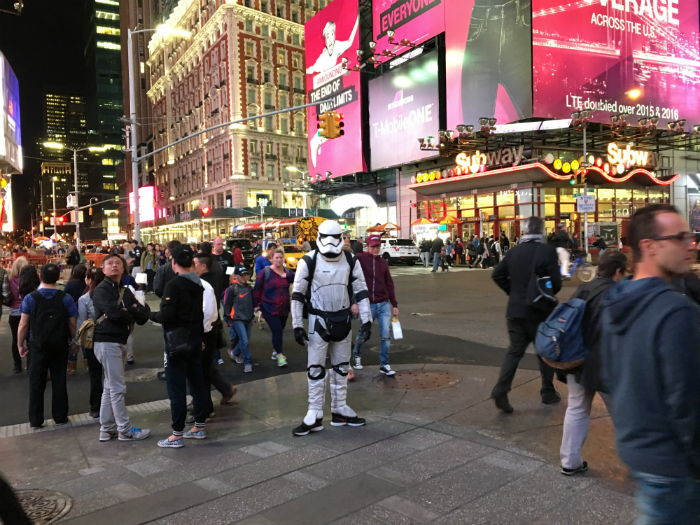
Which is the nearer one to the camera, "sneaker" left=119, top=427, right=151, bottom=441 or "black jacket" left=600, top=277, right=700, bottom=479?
"black jacket" left=600, top=277, right=700, bottom=479

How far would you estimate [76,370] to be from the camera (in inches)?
320

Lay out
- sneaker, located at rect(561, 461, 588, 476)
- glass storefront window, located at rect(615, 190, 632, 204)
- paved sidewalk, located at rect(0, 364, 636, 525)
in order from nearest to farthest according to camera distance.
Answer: paved sidewalk, located at rect(0, 364, 636, 525) < sneaker, located at rect(561, 461, 588, 476) < glass storefront window, located at rect(615, 190, 632, 204)

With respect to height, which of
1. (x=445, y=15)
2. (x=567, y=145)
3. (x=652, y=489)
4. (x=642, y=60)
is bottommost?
(x=652, y=489)

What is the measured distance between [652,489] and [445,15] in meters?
37.7

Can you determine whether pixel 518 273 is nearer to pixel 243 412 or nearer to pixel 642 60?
pixel 243 412

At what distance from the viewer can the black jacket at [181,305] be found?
4.89 meters

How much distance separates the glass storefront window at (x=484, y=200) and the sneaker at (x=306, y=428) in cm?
3131

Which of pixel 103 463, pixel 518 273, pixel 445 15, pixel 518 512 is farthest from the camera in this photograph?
pixel 445 15

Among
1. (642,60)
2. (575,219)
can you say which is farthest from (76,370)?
(642,60)

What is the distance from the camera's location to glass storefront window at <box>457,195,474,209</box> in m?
36.1

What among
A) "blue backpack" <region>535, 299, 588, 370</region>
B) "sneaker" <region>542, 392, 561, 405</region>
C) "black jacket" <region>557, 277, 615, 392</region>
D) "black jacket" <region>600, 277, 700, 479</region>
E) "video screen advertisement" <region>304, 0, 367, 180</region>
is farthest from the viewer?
"video screen advertisement" <region>304, 0, 367, 180</region>

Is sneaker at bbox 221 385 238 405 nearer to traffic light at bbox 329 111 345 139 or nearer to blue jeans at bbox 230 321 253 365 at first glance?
blue jeans at bbox 230 321 253 365

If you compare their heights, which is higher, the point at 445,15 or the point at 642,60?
the point at 445,15

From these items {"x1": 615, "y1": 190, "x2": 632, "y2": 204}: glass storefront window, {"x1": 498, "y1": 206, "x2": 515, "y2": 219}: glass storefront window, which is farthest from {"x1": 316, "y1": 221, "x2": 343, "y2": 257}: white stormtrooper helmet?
{"x1": 615, "y1": 190, "x2": 632, "y2": 204}: glass storefront window
